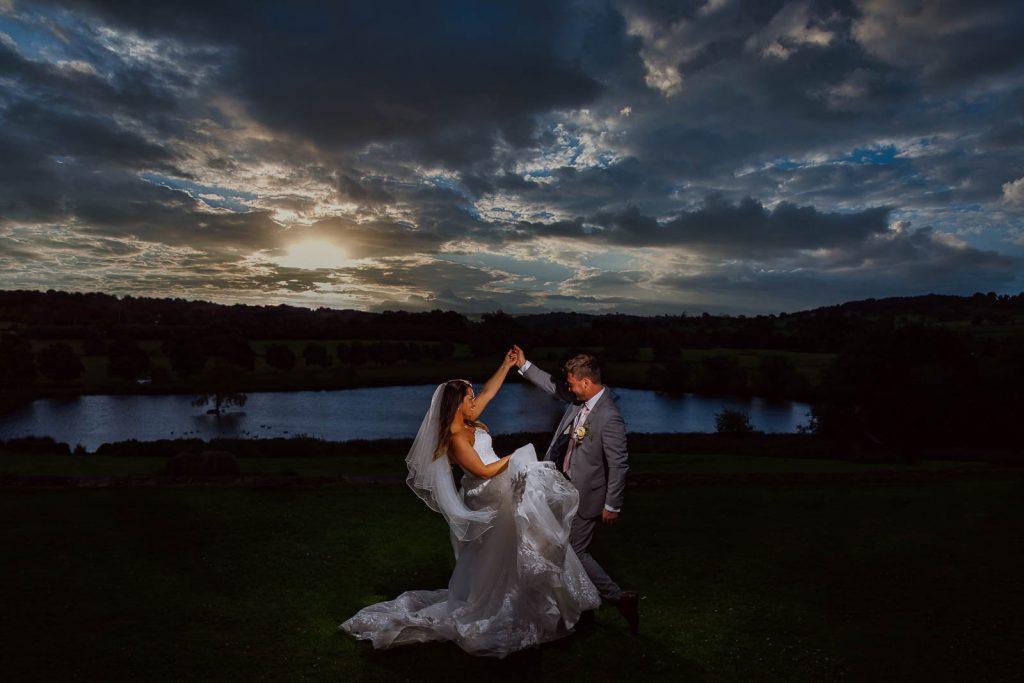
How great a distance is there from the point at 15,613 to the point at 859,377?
4505cm

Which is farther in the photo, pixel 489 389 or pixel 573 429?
pixel 573 429

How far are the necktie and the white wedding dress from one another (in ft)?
1.35

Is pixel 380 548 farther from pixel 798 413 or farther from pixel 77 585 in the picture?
pixel 798 413

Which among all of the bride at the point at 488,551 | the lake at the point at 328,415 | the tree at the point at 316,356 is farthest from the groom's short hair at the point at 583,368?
the tree at the point at 316,356

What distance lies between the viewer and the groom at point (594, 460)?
6305 millimetres

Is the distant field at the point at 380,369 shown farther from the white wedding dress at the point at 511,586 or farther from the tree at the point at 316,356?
the white wedding dress at the point at 511,586

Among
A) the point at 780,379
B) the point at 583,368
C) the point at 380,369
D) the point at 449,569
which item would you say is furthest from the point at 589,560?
the point at 380,369

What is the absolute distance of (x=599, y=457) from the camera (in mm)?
6543

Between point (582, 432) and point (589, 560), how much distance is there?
139 cm

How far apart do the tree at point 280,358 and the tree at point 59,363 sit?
2233 centimetres

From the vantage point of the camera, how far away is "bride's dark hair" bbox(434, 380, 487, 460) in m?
6.59

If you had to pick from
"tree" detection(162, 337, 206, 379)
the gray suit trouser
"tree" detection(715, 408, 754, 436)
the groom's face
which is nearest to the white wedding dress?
the gray suit trouser

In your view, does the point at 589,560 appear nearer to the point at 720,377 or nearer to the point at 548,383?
the point at 548,383

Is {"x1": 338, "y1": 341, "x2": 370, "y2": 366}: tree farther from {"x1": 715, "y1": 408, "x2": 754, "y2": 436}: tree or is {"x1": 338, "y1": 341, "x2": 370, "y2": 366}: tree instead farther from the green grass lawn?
the green grass lawn
